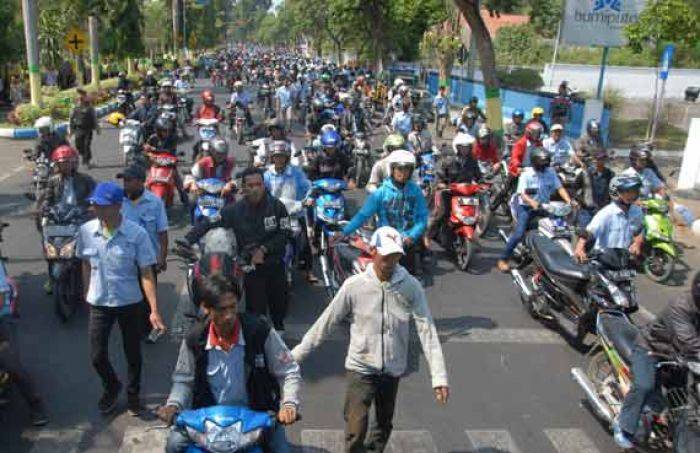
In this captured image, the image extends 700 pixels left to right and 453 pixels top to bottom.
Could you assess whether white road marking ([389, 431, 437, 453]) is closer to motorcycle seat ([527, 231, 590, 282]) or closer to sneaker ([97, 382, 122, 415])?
sneaker ([97, 382, 122, 415])

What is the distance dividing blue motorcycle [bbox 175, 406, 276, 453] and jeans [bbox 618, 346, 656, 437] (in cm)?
278

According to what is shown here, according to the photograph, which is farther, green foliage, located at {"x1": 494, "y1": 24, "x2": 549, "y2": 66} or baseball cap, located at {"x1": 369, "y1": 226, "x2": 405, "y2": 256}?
green foliage, located at {"x1": 494, "y1": 24, "x2": 549, "y2": 66}

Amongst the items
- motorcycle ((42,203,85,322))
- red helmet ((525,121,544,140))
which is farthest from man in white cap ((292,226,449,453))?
red helmet ((525,121,544,140))

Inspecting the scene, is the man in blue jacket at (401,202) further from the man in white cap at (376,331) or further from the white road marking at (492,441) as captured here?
the man in white cap at (376,331)

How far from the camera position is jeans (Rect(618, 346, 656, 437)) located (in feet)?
15.8

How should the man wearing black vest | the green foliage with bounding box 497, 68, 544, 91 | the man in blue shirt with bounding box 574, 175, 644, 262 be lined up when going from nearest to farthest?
the man wearing black vest
the man in blue shirt with bounding box 574, 175, 644, 262
the green foliage with bounding box 497, 68, 544, 91

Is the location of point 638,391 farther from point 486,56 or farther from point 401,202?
point 486,56

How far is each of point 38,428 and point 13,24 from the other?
91.5ft

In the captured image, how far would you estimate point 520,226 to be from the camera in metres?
9.25

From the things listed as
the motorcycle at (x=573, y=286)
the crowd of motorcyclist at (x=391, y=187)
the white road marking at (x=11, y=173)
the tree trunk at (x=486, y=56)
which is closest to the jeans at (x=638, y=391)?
the crowd of motorcyclist at (x=391, y=187)

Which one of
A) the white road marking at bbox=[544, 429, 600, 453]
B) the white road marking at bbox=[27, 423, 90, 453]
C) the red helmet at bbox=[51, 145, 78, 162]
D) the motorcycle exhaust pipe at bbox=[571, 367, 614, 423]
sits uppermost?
the red helmet at bbox=[51, 145, 78, 162]

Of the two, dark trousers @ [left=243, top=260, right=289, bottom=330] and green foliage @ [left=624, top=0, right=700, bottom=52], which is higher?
green foliage @ [left=624, top=0, right=700, bottom=52]

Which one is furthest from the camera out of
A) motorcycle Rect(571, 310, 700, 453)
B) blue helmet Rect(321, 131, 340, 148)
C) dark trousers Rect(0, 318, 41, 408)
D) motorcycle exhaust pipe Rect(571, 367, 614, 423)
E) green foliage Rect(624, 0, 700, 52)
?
green foliage Rect(624, 0, 700, 52)

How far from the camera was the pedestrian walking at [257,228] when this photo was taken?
19.7 ft
